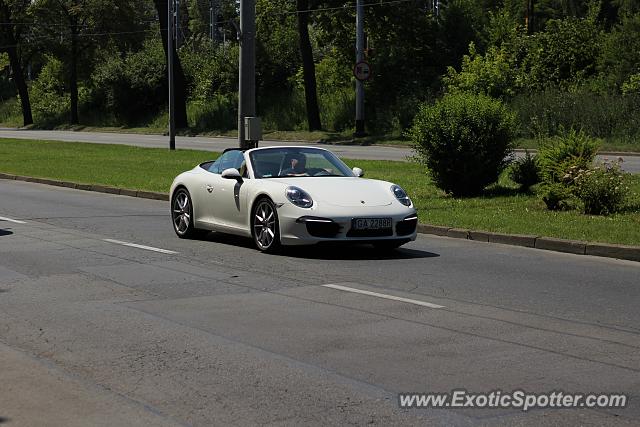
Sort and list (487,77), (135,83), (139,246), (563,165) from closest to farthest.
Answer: (139,246)
(563,165)
(487,77)
(135,83)

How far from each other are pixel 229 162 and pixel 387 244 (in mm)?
Result: 2622

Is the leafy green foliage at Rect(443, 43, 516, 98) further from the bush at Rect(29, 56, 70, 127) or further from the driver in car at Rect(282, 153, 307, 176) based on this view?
the bush at Rect(29, 56, 70, 127)

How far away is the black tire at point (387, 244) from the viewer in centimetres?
1306

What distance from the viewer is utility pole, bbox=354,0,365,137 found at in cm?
4728

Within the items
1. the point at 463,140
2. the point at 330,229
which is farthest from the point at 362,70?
the point at 330,229

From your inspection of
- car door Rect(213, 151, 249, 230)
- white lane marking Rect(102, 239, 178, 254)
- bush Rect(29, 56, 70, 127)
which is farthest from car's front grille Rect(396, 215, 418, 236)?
bush Rect(29, 56, 70, 127)

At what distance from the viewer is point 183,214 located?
14922 mm

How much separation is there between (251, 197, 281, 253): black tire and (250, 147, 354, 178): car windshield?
25.1 inches

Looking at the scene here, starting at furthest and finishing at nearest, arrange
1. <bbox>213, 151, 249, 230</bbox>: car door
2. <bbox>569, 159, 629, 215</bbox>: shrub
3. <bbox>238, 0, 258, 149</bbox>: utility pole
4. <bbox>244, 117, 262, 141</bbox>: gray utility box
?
<bbox>238, 0, 258, 149</bbox>: utility pole < <bbox>244, 117, 262, 141</bbox>: gray utility box < <bbox>569, 159, 629, 215</bbox>: shrub < <bbox>213, 151, 249, 230</bbox>: car door

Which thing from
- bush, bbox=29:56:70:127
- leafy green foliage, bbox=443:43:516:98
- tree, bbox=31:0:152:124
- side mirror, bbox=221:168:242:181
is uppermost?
tree, bbox=31:0:152:124

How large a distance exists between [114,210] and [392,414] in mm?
13715

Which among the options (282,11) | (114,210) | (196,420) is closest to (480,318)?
(196,420)

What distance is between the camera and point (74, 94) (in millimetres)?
75062

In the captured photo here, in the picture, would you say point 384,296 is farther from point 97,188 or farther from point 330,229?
point 97,188
